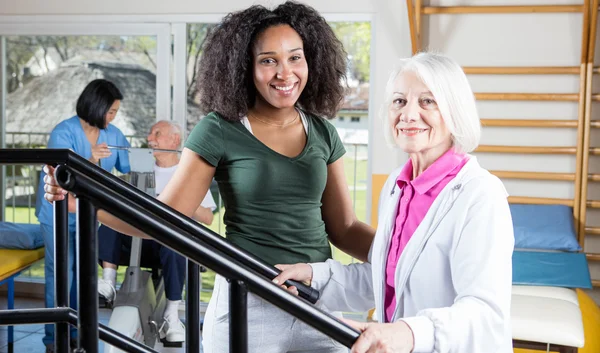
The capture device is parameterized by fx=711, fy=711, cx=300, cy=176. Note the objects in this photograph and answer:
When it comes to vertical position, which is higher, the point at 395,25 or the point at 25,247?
the point at 395,25

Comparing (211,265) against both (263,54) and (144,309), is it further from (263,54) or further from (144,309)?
(144,309)

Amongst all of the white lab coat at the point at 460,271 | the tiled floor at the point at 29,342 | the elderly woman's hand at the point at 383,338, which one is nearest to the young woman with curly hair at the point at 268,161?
the white lab coat at the point at 460,271

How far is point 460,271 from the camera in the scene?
1195mm

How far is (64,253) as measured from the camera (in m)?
1.21

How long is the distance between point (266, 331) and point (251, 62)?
61 centimetres

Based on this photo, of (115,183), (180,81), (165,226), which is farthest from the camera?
(180,81)

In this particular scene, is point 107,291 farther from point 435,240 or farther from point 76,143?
point 435,240

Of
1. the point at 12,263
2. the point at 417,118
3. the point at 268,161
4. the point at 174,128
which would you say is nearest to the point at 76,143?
the point at 174,128

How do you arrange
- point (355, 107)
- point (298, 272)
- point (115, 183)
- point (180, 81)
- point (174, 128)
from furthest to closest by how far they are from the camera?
point (355, 107) → point (180, 81) → point (174, 128) → point (298, 272) → point (115, 183)

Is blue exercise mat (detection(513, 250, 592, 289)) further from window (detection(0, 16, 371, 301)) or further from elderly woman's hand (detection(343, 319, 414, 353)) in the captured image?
elderly woman's hand (detection(343, 319, 414, 353))

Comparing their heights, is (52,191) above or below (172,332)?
above

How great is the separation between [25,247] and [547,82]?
3056 mm

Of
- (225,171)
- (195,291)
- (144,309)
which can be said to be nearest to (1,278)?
(144,309)

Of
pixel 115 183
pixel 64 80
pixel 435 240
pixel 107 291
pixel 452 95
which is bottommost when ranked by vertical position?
pixel 107 291
